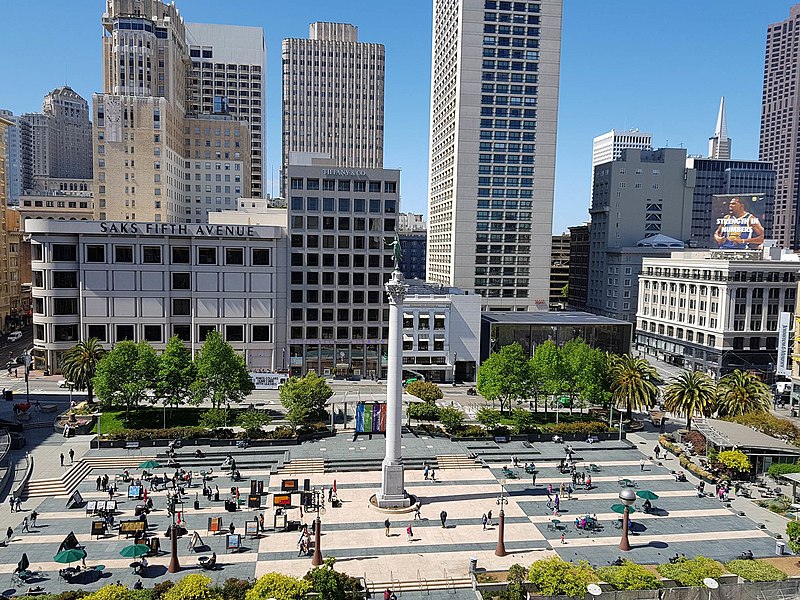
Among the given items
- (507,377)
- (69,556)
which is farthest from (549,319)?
(69,556)

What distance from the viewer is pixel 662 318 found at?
12344 cm

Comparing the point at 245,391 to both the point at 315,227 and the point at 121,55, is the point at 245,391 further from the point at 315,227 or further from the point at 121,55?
the point at 121,55

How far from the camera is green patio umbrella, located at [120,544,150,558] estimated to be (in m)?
38.8

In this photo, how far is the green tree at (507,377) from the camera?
72.6 metres

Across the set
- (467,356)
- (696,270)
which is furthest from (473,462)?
(696,270)

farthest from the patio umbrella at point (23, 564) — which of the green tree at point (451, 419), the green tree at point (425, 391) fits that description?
the green tree at point (425, 391)

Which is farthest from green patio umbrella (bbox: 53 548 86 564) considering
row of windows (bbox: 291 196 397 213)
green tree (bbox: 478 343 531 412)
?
row of windows (bbox: 291 196 397 213)

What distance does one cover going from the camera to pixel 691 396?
70.2 meters

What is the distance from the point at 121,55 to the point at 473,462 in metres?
128

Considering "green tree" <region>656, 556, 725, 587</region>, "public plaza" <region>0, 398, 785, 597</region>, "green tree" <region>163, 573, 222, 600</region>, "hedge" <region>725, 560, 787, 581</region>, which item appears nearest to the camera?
"green tree" <region>163, 573, 222, 600</region>

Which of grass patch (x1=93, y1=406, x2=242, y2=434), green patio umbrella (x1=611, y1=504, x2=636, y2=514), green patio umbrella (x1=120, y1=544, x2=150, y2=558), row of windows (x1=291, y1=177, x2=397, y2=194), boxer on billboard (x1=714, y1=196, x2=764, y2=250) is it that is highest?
row of windows (x1=291, y1=177, x2=397, y2=194)

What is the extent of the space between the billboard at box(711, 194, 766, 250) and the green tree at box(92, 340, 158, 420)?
10189cm

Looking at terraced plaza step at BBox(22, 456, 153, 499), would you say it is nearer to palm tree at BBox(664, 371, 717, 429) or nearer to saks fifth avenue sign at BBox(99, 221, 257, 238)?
saks fifth avenue sign at BBox(99, 221, 257, 238)

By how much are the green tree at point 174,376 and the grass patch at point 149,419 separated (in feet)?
7.74
